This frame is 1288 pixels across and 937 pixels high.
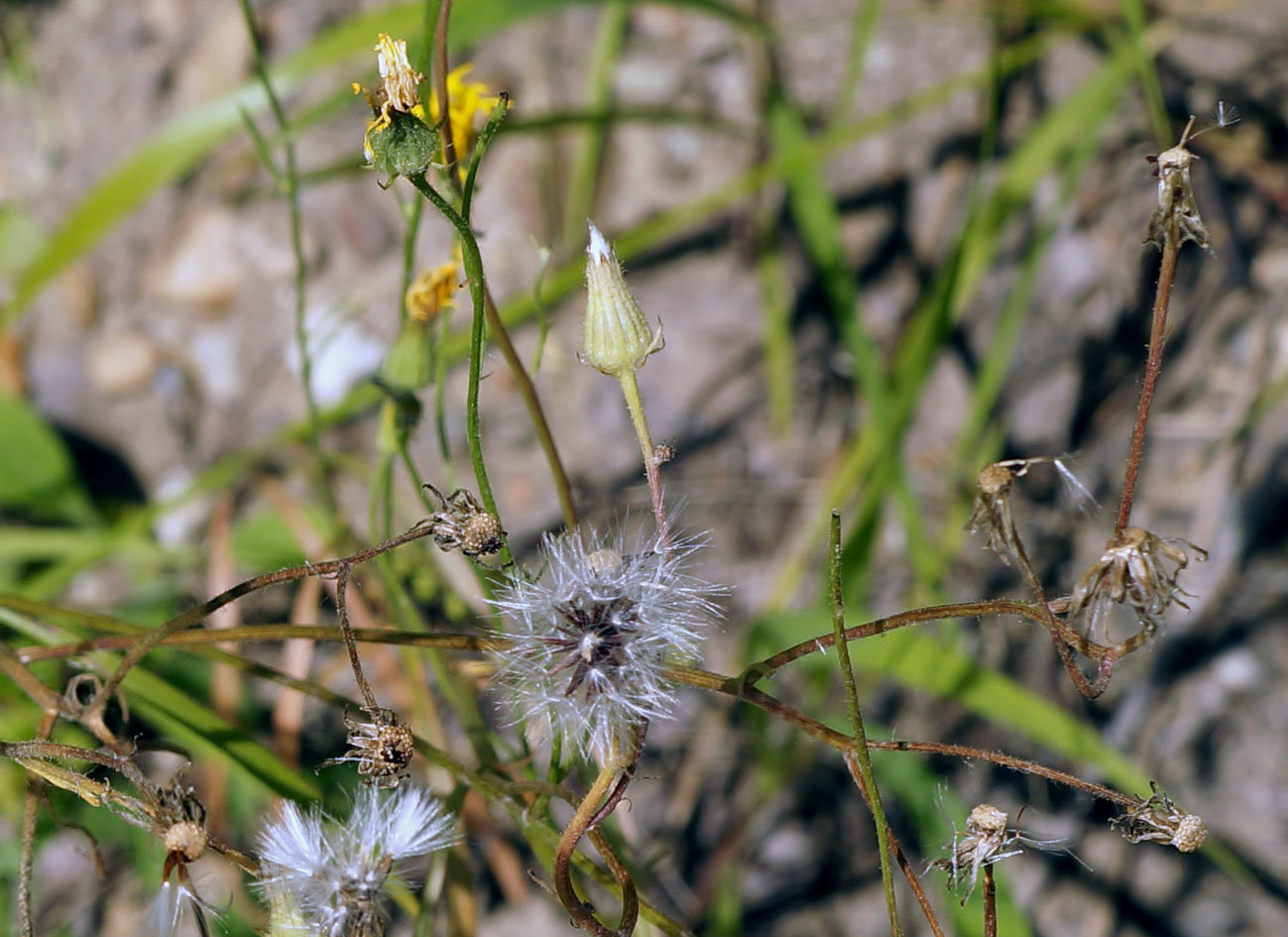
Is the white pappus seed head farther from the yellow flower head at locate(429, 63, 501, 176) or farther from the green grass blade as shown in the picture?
the yellow flower head at locate(429, 63, 501, 176)

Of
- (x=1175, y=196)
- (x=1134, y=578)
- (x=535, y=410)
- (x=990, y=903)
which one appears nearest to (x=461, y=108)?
(x=535, y=410)

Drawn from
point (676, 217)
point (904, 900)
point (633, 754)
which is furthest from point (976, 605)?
point (676, 217)

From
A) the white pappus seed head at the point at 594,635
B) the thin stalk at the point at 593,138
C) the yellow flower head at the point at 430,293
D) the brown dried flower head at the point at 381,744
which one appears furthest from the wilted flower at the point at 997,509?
the thin stalk at the point at 593,138

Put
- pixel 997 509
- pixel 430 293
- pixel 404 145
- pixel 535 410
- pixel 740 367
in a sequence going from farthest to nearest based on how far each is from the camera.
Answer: pixel 740 367
pixel 430 293
pixel 535 410
pixel 997 509
pixel 404 145

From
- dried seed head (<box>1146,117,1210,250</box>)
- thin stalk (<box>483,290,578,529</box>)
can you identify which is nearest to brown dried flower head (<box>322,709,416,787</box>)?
thin stalk (<box>483,290,578,529</box>)

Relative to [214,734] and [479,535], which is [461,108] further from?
[214,734]

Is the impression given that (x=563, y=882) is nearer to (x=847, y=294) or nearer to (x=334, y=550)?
(x=334, y=550)
